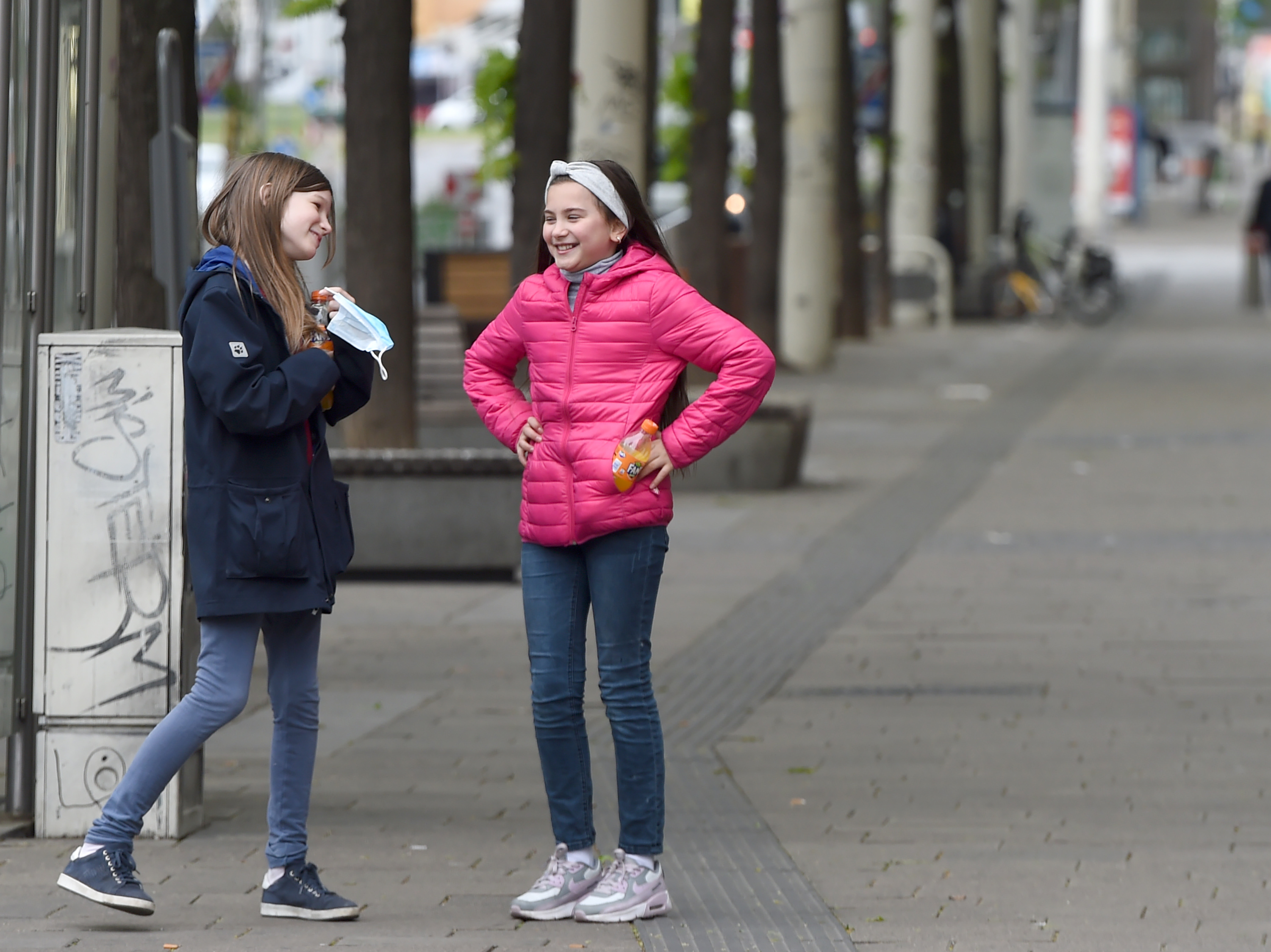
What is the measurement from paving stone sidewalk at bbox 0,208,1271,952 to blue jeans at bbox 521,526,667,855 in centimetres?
27

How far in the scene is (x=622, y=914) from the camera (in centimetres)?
518

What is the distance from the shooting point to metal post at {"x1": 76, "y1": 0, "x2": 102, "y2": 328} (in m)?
6.17

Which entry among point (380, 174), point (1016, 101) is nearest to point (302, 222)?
point (380, 174)

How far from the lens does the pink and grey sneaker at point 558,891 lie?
17.1ft

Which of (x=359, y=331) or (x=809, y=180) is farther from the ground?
(x=809, y=180)

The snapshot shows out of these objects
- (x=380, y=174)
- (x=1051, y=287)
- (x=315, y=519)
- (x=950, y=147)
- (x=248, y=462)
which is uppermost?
(x=950, y=147)

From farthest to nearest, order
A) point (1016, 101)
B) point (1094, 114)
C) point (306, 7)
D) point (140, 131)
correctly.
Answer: point (1094, 114) < point (1016, 101) < point (306, 7) < point (140, 131)

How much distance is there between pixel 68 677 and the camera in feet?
18.9

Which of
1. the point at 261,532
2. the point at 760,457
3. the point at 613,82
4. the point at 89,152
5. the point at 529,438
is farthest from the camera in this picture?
the point at 613,82

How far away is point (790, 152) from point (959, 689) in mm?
14642

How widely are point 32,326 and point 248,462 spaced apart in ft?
4.27

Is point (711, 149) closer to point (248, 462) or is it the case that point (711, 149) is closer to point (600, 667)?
point (600, 667)

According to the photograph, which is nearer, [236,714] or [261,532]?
[261,532]

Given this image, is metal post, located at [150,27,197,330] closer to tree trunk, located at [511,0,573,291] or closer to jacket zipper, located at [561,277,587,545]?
jacket zipper, located at [561,277,587,545]
